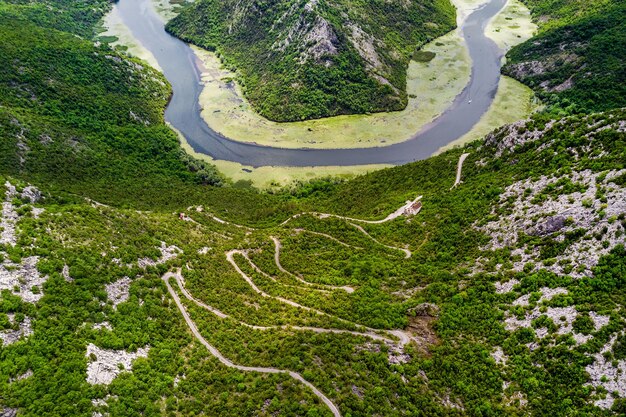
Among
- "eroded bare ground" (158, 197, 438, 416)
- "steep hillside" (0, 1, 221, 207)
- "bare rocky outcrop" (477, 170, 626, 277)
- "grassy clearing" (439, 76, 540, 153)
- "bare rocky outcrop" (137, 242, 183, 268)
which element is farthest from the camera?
"grassy clearing" (439, 76, 540, 153)

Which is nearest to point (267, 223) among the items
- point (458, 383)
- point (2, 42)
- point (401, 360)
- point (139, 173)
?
point (139, 173)

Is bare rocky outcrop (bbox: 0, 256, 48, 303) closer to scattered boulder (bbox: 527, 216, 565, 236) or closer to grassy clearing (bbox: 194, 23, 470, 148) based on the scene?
scattered boulder (bbox: 527, 216, 565, 236)

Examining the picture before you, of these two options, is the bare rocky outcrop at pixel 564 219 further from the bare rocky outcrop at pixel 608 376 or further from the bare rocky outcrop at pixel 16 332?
the bare rocky outcrop at pixel 16 332

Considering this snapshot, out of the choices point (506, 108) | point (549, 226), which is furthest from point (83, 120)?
point (506, 108)

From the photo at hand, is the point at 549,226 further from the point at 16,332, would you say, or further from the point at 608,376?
the point at 16,332

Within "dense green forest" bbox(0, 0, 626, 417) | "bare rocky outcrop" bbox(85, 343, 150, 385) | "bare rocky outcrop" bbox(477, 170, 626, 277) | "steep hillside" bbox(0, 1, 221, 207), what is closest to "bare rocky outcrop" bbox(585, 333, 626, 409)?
"dense green forest" bbox(0, 0, 626, 417)

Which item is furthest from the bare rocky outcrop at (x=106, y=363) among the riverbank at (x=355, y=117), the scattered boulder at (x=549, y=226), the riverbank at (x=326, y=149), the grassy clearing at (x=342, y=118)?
Result: the grassy clearing at (x=342, y=118)

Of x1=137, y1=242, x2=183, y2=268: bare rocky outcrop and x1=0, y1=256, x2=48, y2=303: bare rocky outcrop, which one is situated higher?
x1=0, y1=256, x2=48, y2=303: bare rocky outcrop
